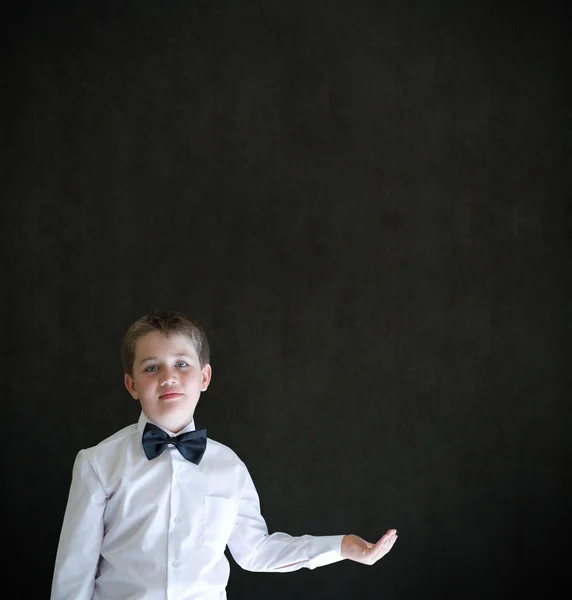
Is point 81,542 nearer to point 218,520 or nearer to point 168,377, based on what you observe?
point 218,520

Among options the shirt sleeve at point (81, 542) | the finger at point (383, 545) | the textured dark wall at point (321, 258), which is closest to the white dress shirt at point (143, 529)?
the shirt sleeve at point (81, 542)

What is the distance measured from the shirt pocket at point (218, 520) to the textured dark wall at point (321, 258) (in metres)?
1.05

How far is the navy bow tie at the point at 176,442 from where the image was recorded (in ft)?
6.03

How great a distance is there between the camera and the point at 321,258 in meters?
3.02

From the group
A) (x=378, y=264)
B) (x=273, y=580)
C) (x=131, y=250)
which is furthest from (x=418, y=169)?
(x=273, y=580)

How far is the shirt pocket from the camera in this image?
6.09 ft

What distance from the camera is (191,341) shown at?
1.95m

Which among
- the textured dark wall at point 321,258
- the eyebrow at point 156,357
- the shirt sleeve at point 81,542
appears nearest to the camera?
the shirt sleeve at point 81,542

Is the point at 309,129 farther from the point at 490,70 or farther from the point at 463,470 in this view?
the point at 463,470

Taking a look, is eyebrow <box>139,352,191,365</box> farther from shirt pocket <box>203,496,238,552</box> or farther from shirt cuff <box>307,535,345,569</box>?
shirt cuff <box>307,535,345,569</box>

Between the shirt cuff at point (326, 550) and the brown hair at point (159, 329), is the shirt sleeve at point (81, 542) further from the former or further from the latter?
the shirt cuff at point (326, 550)

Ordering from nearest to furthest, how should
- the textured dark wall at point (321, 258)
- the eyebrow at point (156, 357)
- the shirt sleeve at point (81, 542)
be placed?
1. the shirt sleeve at point (81, 542)
2. the eyebrow at point (156, 357)
3. the textured dark wall at point (321, 258)

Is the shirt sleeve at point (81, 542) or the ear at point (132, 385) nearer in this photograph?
the shirt sleeve at point (81, 542)

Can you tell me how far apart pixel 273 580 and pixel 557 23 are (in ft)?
8.41
